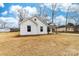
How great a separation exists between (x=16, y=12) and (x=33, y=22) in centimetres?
21

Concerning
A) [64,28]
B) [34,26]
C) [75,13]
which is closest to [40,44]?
[34,26]

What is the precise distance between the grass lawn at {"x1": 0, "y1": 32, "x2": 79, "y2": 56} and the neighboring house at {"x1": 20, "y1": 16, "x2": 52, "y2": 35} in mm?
53

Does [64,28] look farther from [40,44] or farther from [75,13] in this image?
[40,44]

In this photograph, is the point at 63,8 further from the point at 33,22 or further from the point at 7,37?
the point at 7,37

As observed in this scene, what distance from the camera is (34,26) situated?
10.4ft

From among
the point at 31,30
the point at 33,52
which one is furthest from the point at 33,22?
the point at 33,52

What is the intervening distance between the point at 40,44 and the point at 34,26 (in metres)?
0.20

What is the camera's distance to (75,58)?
3113 mm

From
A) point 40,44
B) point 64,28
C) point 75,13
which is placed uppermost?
point 75,13

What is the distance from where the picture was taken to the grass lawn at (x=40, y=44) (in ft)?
10.3

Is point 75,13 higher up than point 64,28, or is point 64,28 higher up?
point 75,13

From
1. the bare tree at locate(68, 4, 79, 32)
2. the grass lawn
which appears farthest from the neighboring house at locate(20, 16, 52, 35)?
the bare tree at locate(68, 4, 79, 32)

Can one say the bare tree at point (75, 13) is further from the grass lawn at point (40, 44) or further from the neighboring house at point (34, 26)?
the neighboring house at point (34, 26)

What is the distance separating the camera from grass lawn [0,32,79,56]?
10.3 feet
